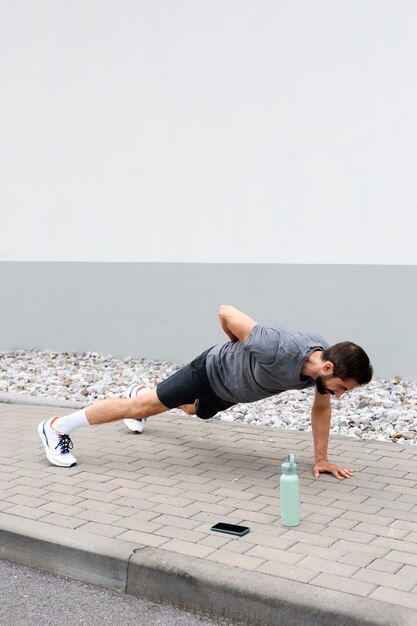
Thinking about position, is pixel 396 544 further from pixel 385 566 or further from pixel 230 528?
pixel 230 528

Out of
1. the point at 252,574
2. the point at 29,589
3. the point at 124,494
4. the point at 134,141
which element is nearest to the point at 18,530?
the point at 29,589

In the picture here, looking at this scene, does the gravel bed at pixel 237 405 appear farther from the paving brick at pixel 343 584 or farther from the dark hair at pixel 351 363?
the paving brick at pixel 343 584

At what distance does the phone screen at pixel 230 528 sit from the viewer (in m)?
4.04

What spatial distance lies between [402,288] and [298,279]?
904 millimetres

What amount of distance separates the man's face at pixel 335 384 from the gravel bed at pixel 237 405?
62.1 inches

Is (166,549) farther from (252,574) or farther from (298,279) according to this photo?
(298,279)

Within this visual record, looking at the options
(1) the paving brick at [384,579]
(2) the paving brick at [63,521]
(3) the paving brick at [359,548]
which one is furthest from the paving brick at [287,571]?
(2) the paving brick at [63,521]

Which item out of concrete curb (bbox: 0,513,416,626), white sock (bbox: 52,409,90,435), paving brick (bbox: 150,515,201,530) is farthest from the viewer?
white sock (bbox: 52,409,90,435)

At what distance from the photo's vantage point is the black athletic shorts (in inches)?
193

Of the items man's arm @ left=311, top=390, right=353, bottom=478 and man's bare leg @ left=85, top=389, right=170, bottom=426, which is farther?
man's bare leg @ left=85, top=389, right=170, bottom=426

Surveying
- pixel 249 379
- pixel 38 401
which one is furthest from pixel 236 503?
pixel 38 401

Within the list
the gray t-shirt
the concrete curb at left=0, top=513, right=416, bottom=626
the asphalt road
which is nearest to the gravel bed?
the gray t-shirt

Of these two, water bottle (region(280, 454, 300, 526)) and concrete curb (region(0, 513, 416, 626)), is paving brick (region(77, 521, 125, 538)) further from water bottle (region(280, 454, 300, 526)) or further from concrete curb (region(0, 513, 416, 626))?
water bottle (region(280, 454, 300, 526))

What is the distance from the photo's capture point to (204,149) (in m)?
7.80
